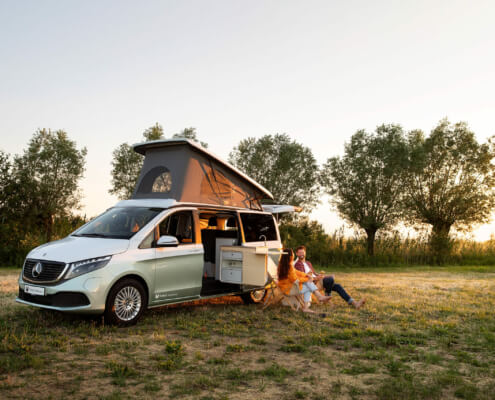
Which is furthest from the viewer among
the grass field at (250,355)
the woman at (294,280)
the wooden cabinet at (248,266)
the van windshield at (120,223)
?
the woman at (294,280)

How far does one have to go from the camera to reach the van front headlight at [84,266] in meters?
7.11

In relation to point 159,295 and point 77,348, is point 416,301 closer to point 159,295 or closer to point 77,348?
point 159,295

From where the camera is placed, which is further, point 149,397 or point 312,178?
point 312,178

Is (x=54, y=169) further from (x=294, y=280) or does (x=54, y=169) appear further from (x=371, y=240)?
(x=294, y=280)

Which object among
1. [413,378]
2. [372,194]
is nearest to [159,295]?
[413,378]

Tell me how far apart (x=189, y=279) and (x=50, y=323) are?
95.8 inches

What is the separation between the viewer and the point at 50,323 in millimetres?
7547

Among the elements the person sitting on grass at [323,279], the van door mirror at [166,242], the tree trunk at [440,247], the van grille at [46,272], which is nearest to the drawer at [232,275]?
the person sitting on grass at [323,279]

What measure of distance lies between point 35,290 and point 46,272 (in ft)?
1.11

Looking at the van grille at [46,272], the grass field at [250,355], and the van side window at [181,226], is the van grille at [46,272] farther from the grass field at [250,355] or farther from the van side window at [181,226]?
the van side window at [181,226]

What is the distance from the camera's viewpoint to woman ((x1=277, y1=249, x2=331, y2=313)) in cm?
970

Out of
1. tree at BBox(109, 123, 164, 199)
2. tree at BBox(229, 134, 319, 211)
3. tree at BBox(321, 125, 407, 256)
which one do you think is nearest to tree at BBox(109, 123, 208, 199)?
tree at BBox(109, 123, 164, 199)

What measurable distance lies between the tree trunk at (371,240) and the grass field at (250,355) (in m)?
18.2

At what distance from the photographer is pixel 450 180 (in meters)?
33.9
